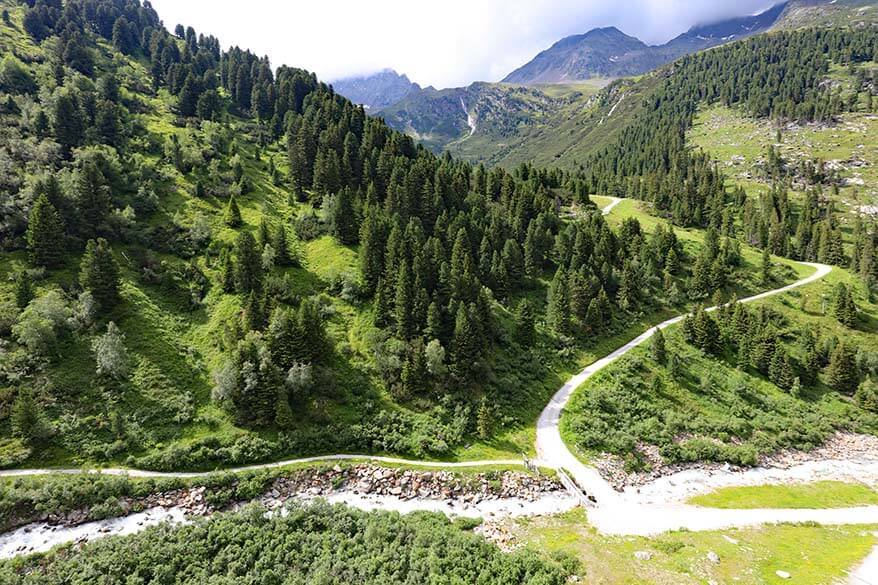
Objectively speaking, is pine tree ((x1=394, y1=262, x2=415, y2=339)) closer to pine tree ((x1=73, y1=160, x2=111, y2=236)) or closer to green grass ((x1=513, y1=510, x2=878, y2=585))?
green grass ((x1=513, y1=510, x2=878, y2=585))

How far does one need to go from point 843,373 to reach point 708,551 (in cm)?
5967

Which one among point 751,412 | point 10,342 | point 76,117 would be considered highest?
point 76,117

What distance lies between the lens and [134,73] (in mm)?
145250

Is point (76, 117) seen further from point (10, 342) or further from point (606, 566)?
point (606, 566)

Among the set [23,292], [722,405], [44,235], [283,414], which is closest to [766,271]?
[722,405]

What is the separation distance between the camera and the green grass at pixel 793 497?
1727 inches

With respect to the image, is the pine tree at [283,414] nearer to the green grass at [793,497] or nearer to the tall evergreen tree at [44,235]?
the tall evergreen tree at [44,235]

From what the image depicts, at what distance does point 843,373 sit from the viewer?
68125mm

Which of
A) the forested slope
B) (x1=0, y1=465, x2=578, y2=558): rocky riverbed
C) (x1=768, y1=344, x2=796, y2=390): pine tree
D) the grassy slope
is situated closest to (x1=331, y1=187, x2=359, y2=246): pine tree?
the forested slope

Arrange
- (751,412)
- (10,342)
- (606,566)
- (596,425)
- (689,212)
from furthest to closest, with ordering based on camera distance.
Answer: (689,212) → (751,412) → (596,425) → (10,342) → (606,566)

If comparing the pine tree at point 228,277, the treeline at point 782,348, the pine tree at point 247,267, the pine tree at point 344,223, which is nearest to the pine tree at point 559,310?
the treeline at point 782,348

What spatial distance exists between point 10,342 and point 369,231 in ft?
173

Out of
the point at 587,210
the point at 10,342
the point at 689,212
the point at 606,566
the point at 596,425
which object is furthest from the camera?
the point at 689,212

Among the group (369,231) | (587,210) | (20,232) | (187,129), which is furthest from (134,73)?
(587,210)
